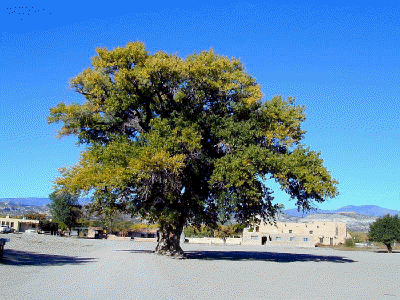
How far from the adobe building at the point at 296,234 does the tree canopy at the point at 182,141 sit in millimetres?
62048

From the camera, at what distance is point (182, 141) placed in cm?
2512

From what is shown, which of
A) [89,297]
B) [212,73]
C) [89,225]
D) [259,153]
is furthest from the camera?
[89,225]

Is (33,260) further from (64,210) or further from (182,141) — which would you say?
(64,210)

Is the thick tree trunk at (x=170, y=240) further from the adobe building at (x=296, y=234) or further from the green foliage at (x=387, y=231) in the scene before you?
the adobe building at (x=296, y=234)

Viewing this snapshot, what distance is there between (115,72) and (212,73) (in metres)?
5.61

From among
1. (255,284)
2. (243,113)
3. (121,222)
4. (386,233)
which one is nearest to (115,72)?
(243,113)

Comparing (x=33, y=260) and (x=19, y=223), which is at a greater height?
(x=19, y=223)

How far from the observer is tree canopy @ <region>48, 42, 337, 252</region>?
976 inches

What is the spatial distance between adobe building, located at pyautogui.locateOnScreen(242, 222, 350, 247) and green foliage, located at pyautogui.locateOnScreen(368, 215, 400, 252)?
13.1 meters

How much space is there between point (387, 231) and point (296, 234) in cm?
1980

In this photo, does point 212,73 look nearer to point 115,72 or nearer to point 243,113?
point 243,113

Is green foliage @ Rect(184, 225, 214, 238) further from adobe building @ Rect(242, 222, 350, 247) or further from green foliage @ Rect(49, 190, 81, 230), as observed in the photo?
green foliage @ Rect(49, 190, 81, 230)

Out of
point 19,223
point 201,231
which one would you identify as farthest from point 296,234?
point 19,223

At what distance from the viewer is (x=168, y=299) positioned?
10.1 m
